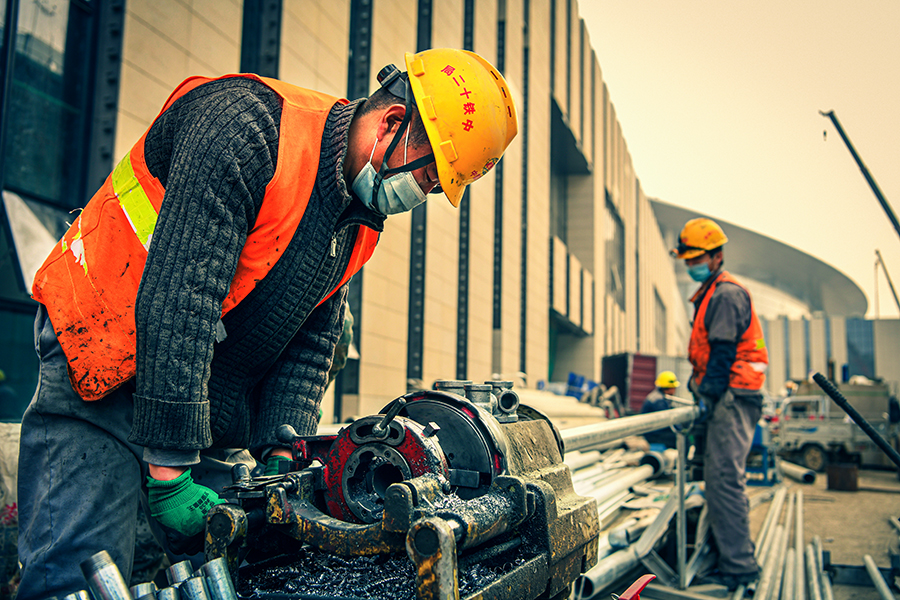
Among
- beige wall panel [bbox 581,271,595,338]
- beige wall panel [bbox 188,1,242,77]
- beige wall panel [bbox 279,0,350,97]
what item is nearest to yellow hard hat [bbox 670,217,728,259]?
Answer: beige wall panel [bbox 188,1,242,77]

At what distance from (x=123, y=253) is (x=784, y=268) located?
75.3m

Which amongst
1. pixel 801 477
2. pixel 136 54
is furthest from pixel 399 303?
pixel 801 477

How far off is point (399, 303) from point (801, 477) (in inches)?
299

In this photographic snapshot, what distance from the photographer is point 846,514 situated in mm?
7859

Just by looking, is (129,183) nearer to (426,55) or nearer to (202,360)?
(202,360)

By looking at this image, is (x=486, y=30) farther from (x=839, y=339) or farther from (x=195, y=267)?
(x=839, y=339)

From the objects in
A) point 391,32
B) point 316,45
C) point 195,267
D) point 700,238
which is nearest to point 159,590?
point 195,267

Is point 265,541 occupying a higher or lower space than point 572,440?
lower

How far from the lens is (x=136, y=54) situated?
536cm

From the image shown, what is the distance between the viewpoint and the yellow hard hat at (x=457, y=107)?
5.22 ft

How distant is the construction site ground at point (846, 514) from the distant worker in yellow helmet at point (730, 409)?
0.97 metres

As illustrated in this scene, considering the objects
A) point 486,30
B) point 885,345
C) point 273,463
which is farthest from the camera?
point 885,345

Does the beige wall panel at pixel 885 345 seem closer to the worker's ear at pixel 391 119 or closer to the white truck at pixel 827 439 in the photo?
the white truck at pixel 827 439

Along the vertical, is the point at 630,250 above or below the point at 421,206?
above
